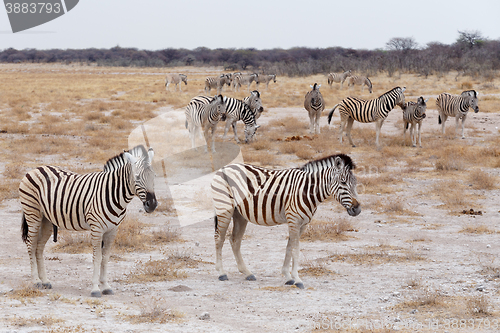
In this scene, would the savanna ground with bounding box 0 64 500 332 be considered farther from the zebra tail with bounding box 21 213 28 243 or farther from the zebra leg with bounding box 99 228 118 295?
the zebra tail with bounding box 21 213 28 243

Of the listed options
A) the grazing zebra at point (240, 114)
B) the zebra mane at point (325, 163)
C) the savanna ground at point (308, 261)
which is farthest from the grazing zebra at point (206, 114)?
the zebra mane at point (325, 163)

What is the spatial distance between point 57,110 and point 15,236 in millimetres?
18894

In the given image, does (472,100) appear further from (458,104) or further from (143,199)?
(143,199)

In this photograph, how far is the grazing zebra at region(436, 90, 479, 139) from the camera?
18.7 metres

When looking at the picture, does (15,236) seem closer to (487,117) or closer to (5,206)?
(5,206)

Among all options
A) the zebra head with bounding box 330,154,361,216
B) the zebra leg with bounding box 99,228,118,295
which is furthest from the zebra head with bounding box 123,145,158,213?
the zebra head with bounding box 330,154,361,216

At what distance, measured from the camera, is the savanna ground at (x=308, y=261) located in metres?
5.29

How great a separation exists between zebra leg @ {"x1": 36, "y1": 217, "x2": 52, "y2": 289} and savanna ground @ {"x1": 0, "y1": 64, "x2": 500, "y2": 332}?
193mm

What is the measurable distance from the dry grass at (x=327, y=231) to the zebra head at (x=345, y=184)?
8.22ft

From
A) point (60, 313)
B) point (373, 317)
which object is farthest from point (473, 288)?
point (60, 313)

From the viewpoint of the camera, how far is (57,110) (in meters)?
26.1

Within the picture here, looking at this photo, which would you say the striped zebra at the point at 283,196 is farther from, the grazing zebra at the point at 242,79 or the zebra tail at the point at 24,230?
the grazing zebra at the point at 242,79

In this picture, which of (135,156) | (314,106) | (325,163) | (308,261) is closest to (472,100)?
(314,106)

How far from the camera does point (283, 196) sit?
6.46m
